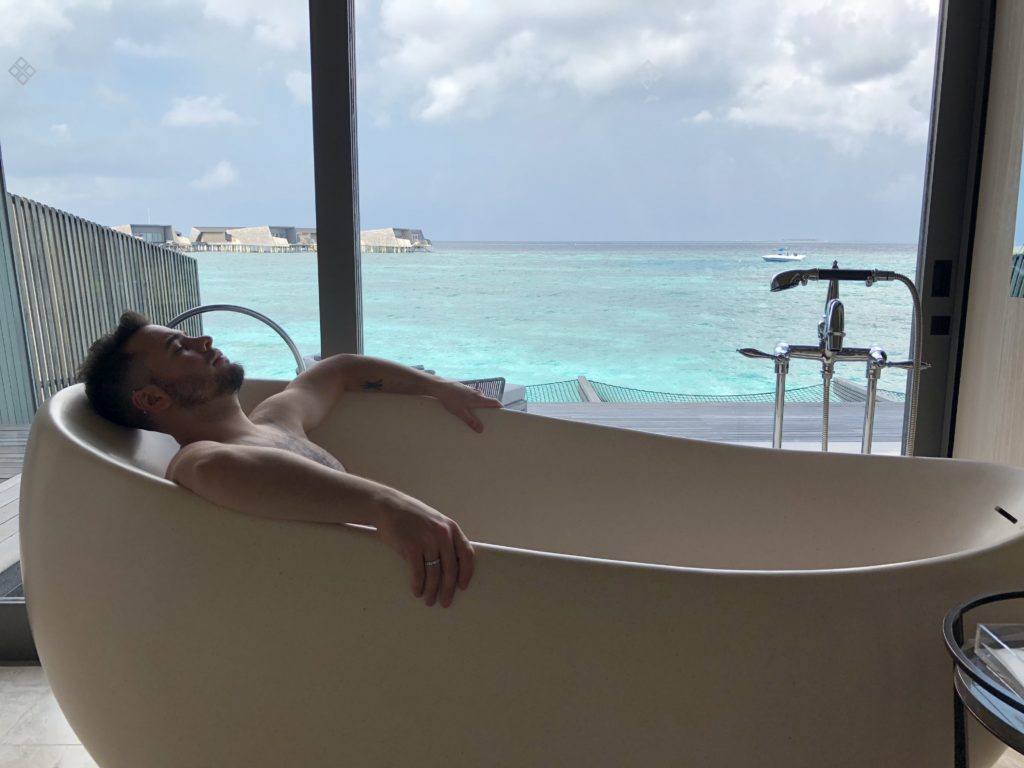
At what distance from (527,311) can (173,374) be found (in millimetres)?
1505

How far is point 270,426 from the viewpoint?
169 centimetres

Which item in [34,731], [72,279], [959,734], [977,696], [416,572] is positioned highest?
[72,279]

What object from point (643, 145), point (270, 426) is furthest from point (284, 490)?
point (643, 145)

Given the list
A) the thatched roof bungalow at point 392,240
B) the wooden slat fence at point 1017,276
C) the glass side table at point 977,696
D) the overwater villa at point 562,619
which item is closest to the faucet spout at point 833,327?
the overwater villa at point 562,619

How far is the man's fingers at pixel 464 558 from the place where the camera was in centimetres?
99

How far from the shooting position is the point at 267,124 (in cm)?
210

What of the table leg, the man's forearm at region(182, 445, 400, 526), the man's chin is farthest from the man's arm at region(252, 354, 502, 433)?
the table leg

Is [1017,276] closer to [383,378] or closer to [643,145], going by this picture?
[643,145]

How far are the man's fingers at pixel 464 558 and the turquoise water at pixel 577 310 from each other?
4.40 ft

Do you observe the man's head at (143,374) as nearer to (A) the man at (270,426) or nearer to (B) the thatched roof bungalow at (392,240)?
(A) the man at (270,426)

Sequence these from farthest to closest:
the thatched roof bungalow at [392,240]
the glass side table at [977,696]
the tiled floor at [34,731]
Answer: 1. the thatched roof bungalow at [392,240]
2. the tiled floor at [34,731]
3. the glass side table at [977,696]

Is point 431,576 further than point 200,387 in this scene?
No

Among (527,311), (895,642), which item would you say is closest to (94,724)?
(895,642)

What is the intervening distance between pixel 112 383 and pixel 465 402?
73 centimetres
